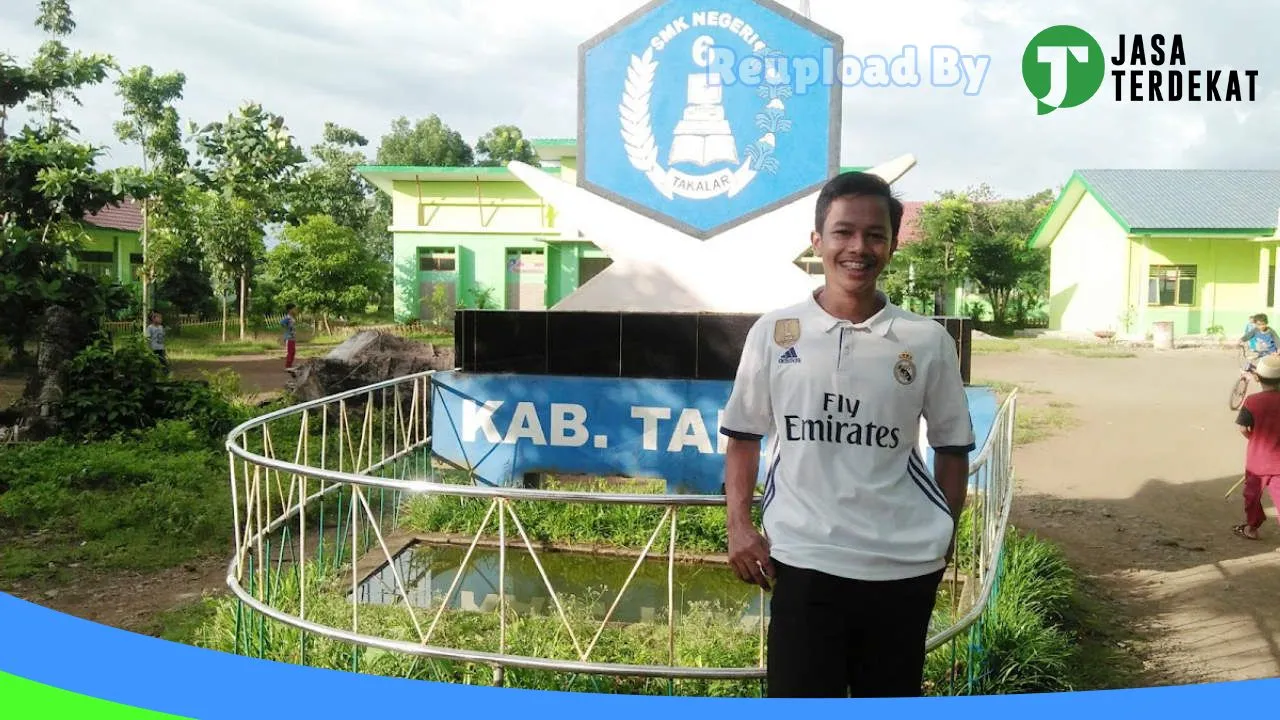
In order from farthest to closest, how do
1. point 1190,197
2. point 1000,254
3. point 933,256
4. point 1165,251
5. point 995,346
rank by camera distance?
point 933,256
point 1000,254
point 1190,197
point 1165,251
point 995,346

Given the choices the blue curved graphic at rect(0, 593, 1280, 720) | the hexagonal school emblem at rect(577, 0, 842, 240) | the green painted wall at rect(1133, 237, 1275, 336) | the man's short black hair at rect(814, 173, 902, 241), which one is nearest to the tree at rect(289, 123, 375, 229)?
the hexagonal school emblem at rect(577, 0, 842, 240)

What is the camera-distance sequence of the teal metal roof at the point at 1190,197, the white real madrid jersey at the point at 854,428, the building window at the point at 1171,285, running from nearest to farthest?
the white real madrid jersey at the point at 854,428, the teal metal roof at the point at 1190,197, the building window at the point at 1171,285

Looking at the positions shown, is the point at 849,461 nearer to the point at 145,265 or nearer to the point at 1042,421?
the point at 1042,421

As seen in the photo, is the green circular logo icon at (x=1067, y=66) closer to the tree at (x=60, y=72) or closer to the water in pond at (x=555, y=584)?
the water in pond at (x=555, y=584)

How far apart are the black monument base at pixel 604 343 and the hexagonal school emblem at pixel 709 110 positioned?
0.76m

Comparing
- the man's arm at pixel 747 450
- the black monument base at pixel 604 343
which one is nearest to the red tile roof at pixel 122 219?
the black monument base at pixel 604 343

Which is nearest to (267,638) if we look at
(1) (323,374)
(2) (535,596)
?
(2) (535,596)

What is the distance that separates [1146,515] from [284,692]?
4902 mm

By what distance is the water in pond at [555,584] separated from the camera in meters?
4.16

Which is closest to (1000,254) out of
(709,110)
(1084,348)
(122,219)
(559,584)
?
(1084,348)

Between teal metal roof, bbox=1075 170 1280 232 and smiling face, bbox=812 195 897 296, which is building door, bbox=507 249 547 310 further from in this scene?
teal metal roof, bbox=1075 170 1280 232

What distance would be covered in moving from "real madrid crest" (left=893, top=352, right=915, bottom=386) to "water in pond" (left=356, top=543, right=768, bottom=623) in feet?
7.62

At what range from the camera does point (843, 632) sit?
5.67 feet

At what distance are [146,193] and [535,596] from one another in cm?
547
